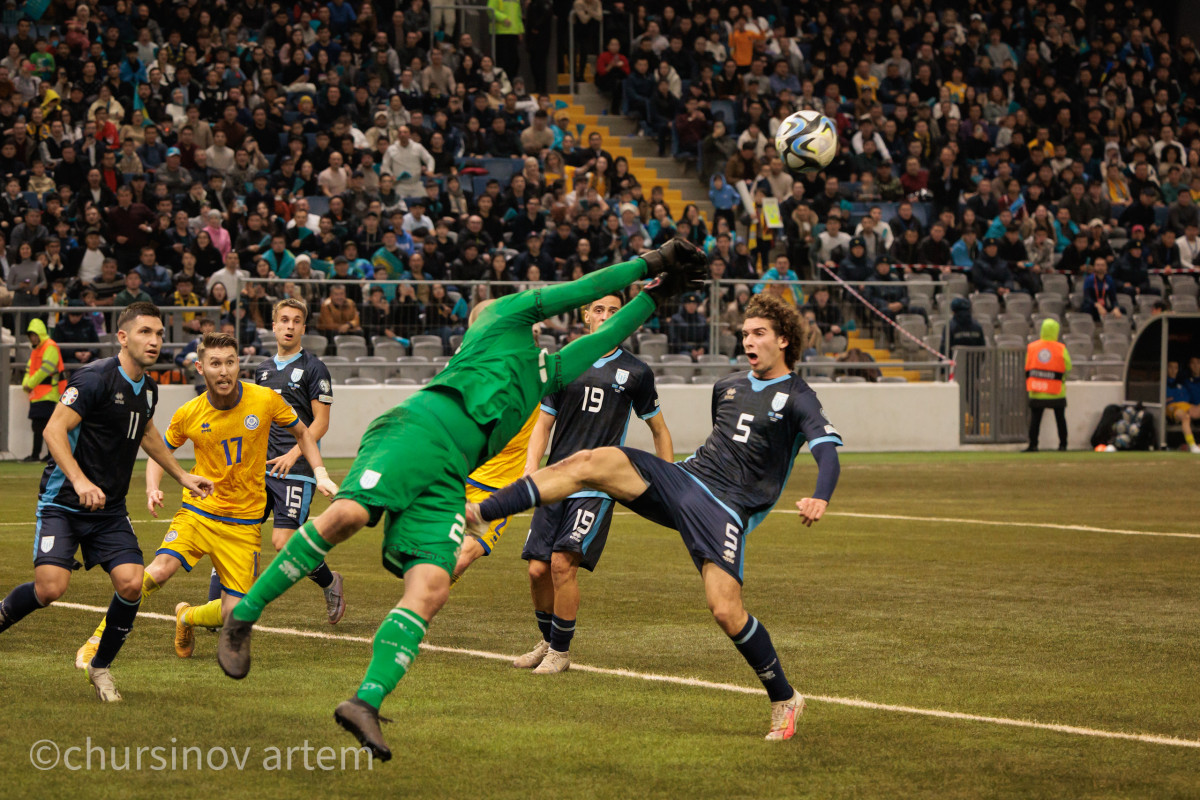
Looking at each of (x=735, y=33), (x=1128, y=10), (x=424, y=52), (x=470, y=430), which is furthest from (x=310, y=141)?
(x=1128, y=10)

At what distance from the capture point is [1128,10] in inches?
1407

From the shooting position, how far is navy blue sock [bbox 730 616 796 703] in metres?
6.29

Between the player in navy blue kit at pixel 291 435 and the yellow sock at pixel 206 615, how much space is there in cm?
121

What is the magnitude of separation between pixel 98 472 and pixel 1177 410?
21.5 m

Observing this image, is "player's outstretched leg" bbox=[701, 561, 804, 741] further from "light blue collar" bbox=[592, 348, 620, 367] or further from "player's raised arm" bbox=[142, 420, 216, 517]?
"player's raised arm" bbox=[142, 420, 216, 517]

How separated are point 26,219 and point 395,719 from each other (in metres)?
16.6

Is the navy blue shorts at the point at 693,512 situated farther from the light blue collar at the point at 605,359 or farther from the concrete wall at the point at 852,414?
the concrete wall at the point at 852,414

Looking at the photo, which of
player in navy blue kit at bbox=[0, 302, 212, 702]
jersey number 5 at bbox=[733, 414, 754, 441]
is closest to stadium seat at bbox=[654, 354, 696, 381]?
player in navy blue kit at bbox=[0, 302, 212, 702]

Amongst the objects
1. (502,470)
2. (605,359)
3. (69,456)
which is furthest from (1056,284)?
(69,456)

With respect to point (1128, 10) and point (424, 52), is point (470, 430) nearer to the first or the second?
point (424, 52)

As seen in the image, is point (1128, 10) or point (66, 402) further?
point (1128, 10)

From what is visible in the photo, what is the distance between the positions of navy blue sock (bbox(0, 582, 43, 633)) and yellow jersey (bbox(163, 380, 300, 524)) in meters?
1.06

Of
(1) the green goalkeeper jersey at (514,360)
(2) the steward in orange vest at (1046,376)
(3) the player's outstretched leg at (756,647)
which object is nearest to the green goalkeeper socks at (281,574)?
(1) the green goalkeeper jersey at (514,360)

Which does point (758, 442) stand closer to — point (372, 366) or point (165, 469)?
point (165, 469)
